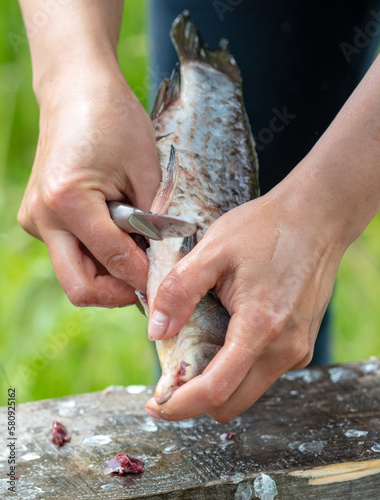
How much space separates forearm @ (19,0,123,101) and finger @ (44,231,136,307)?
38cm

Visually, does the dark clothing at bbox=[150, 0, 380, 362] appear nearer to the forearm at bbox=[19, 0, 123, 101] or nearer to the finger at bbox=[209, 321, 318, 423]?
the forearm at bbox=[19, 0, 123, 101]

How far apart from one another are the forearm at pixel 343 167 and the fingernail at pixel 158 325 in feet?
1.09

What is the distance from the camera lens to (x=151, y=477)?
1.22 metres

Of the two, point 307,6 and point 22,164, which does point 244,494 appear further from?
point 22,164

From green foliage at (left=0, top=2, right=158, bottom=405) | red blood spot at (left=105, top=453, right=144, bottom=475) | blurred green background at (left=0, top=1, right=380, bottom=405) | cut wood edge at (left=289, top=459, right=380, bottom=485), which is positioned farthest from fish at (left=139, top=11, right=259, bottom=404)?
blurred green background at (left=0, top=1, right=380, bottom=405)

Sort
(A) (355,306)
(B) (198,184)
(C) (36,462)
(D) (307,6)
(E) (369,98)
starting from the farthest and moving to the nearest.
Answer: (A) (355,306) < (D) (307,6) < (B) (198,184) < (C) (36,462) < (E) (369,98)

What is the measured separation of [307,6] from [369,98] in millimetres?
856

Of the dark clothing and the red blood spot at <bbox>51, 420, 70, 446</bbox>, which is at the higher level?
the dark clothing

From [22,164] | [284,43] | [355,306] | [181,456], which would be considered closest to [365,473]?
[181,456]

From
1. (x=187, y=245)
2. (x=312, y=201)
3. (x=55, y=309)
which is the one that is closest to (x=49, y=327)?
(x=55, y=309)

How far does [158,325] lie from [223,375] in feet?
0.53

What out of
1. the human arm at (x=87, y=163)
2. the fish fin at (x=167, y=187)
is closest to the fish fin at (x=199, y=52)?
the human arm at (x=87, y=163)

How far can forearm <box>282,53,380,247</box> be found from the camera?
3.84 feet

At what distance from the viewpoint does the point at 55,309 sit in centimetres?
333
